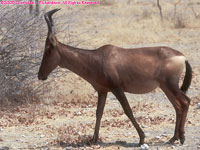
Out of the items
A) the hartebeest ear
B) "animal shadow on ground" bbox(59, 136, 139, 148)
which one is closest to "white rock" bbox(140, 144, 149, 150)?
"animal shadow on ground" bbox(59, 136, 139, 148)

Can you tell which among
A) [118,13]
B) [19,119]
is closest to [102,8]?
[118,13]

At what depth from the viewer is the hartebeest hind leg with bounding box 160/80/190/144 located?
7008mm

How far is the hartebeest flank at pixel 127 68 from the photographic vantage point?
703 cm

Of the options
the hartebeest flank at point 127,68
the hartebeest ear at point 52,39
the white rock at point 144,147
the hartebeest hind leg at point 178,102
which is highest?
the hartebeest ear at point 52,39

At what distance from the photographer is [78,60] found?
23.9 ft

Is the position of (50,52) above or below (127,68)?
above

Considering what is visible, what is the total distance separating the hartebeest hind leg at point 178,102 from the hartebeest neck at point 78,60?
1.10m

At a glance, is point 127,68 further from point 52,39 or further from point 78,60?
point 52,39

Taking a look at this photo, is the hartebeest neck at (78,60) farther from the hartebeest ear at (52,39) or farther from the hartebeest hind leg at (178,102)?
the hartebeest hind leg at (178,102)

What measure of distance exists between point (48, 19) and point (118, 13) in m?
20.3

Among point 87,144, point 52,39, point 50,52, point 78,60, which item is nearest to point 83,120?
point 87,144

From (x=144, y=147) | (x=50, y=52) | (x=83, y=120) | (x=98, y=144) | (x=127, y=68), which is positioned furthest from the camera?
(x=83, y=120)

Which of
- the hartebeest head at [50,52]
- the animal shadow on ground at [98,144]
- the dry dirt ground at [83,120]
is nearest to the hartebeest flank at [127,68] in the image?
the hartebeest head at [50,52]

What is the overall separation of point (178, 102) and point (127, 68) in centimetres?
90
